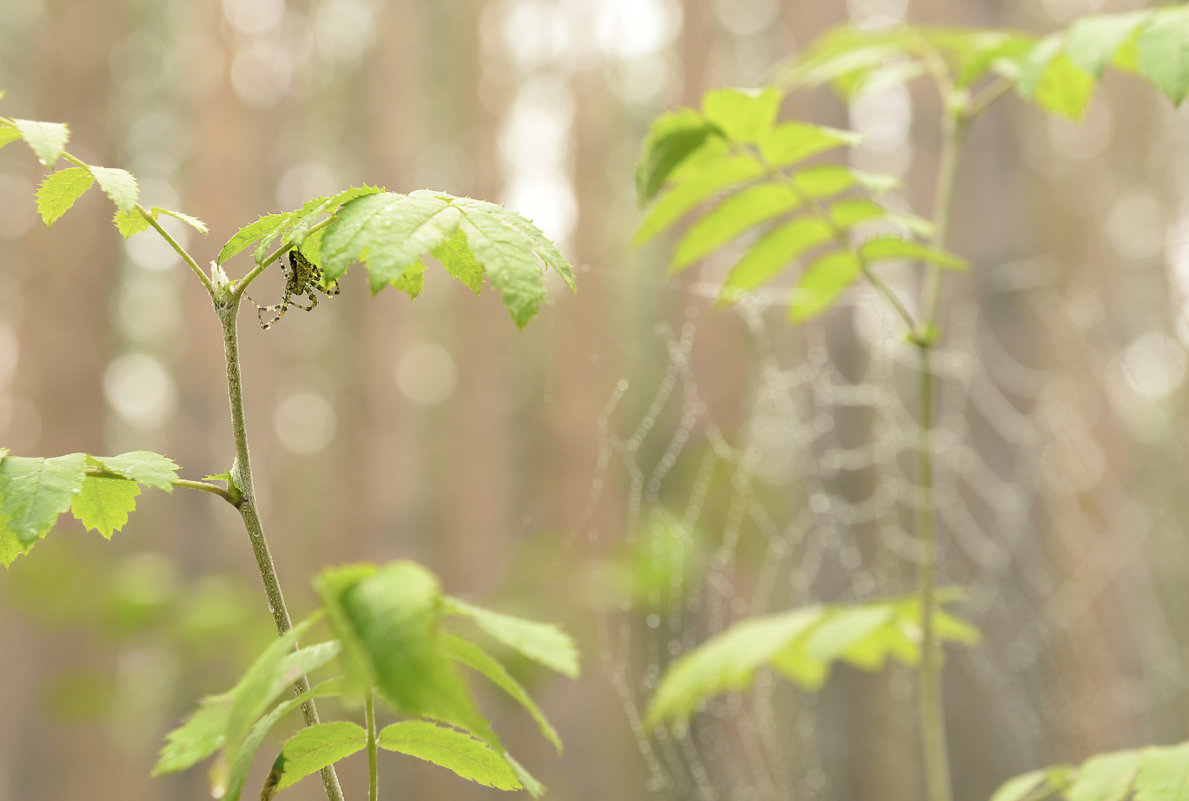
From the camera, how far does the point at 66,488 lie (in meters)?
0.55

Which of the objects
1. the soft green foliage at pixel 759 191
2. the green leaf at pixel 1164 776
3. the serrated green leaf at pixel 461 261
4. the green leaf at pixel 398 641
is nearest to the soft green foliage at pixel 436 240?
the serrated green leaf at pixel 461 261

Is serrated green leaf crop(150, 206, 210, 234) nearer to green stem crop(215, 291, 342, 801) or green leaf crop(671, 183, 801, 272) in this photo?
green stem crop(215, 291, 342, 801)

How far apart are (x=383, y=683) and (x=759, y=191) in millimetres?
832

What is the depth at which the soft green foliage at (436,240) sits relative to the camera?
1.66 ft

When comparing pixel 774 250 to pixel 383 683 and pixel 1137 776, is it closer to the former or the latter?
pixel 1137 776

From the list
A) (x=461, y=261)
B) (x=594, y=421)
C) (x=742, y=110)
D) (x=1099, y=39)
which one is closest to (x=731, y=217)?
(x=742, y=110)

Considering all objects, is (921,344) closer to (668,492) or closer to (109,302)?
(668,492)

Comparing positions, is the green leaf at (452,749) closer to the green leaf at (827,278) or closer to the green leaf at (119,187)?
the green leaf at (119,187)

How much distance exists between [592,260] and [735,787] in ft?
11.4

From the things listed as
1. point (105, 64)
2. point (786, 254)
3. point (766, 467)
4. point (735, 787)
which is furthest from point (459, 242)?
point (105, 64)

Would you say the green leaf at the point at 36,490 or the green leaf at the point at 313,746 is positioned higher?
the green leaf at the point at 36,490

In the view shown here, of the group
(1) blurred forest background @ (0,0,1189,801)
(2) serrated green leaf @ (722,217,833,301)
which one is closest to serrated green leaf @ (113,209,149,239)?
(2) serrated green leaf @ (722,217,833,301)

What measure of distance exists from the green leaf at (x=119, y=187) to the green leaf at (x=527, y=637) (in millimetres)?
331

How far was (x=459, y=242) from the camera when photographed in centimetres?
64
